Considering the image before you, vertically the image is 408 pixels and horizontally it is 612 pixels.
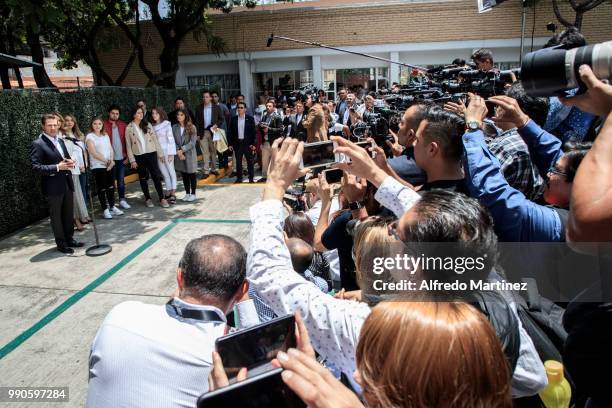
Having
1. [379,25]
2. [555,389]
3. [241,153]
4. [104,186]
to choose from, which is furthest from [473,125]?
[379,25]

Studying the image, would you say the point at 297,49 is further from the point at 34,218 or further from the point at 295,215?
the point at 295,215

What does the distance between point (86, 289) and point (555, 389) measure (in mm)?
4427

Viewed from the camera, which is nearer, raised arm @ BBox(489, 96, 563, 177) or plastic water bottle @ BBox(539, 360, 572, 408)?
plastic water bottle @ BBox(539, 360, 572, 408)

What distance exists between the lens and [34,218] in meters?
6.73

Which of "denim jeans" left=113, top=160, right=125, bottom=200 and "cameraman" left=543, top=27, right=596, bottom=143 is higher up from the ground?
"cameraman" left=543, top=27, right=596, bottom=143

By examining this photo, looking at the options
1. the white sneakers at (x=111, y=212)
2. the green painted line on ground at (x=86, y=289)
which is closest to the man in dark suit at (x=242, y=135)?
the green painted line on ground at (x=86, y=289)

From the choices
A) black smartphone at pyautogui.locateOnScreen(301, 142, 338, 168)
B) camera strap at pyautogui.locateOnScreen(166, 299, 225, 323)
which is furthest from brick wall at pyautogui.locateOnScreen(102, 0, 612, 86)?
camera strap at pyautogui.locateOnScreen(166, 299, 225, 323)

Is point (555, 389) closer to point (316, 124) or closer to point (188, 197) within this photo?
point (316, 124)

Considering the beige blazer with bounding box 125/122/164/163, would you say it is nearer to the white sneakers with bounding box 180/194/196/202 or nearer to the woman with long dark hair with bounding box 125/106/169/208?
the woman with long dark hair with bounding box 125/106/169/208

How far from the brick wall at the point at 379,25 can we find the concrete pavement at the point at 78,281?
12641 mm

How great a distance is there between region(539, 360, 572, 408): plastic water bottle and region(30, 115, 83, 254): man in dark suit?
5.44m

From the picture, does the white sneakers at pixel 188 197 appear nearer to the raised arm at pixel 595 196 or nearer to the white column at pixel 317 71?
the raised arm at pixel 595 196

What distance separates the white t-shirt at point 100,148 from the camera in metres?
6.66

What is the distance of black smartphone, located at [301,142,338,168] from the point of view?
6.41 ft
